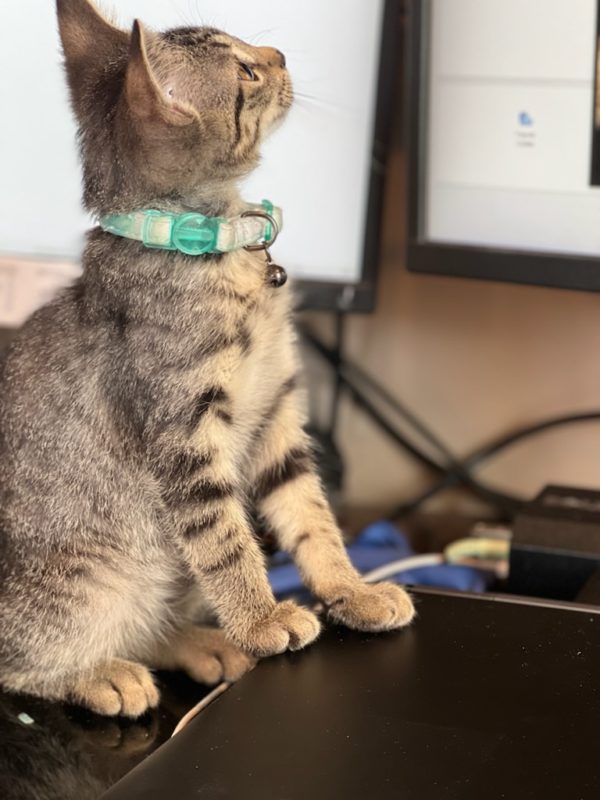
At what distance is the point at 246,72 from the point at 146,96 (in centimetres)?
10

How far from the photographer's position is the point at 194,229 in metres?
0.64

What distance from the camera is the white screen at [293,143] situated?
851 millimetres

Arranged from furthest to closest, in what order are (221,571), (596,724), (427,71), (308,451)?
(427,71) → (308,451) → (221,571) → (596,724)

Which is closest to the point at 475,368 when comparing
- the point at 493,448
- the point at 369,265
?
the point at 493,448

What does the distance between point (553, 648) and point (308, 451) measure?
0.73ft

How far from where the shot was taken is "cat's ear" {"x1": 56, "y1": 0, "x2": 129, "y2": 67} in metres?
0.66

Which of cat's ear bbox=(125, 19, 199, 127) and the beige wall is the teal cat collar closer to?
cat's ear bbox=(125, 19, 199, 127)

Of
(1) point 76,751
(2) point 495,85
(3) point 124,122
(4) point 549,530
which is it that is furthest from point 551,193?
(1) point 76,751

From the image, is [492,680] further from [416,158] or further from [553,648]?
[416,158]

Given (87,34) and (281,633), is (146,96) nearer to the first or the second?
(87,34)

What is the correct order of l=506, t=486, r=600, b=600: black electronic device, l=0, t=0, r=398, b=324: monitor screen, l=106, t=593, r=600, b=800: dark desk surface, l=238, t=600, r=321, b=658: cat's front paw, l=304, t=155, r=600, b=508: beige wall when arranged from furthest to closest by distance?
1. l=304, t=155, r=600, b=508: beige wall
2. l=0, t=0, r=398, b=324: monitor screen
3. l=506, t=486, r=600, b=600: black electronic device
4. l=238, t=600, r=321, b=658: cat's front paw
5. l=106, t=593, r=600, b=800: dark desk surface

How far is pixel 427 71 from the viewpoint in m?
0.86

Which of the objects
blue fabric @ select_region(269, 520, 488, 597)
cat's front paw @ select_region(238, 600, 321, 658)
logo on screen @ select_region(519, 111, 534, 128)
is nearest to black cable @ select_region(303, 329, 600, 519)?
blue fabric @ select_region(269, 520, 488, 597)

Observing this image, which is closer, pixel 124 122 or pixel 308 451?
pixel 124 122
